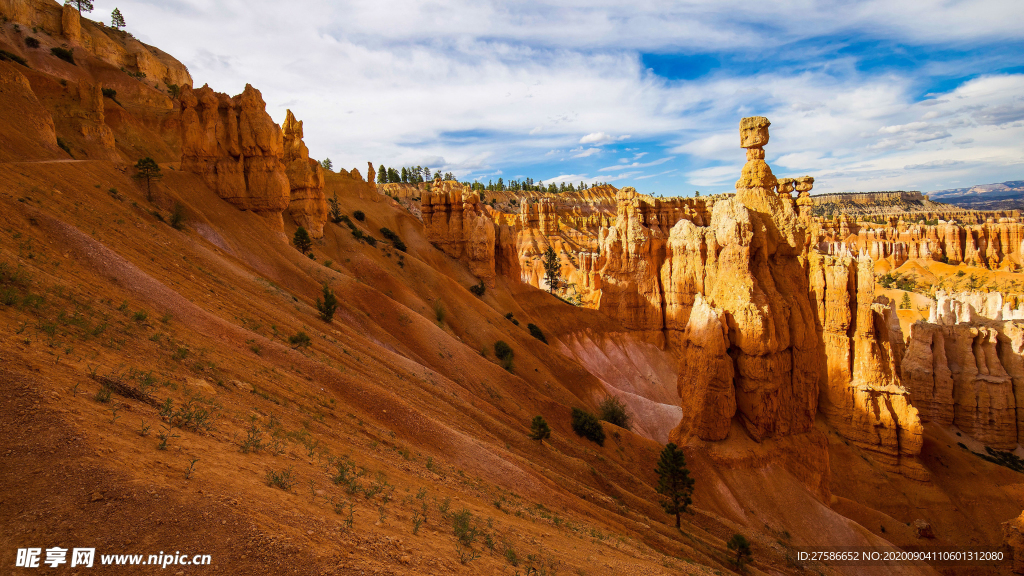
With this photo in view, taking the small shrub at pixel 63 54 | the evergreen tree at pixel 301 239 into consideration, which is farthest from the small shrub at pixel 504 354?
the small shrub at pixel 63 54

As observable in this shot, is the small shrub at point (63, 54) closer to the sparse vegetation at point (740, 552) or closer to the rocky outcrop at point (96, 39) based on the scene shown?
the rocky outcrop at point (96, 39)

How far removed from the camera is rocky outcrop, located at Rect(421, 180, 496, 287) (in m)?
55.8

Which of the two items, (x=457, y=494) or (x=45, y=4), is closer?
(x=457, y=494)

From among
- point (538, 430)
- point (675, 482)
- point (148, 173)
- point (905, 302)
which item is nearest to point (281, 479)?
point (538, 430)

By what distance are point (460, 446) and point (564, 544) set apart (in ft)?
20.7

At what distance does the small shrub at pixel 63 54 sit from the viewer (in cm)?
5278

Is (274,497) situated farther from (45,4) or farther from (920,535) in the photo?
(45,4)

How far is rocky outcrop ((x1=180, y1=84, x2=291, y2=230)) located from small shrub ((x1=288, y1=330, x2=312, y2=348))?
19877mm

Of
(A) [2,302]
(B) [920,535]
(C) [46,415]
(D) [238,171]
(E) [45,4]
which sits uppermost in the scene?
(E) [45,4]

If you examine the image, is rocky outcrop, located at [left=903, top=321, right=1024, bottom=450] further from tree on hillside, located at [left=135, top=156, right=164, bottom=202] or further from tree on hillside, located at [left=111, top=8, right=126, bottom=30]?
tree on hillside, located at [left=111, top=8, right=126, bottom=30]

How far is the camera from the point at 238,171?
113 ft

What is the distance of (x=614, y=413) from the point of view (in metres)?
36.7

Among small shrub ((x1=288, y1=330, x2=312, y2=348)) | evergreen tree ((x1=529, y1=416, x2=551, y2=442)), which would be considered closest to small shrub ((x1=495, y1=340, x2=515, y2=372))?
evergreen tree ((x1=529, y1=416, x2=551, y2=442))

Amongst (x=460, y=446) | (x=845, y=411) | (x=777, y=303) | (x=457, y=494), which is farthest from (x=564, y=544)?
(x=845, y=411)
